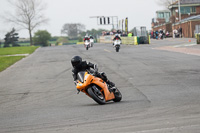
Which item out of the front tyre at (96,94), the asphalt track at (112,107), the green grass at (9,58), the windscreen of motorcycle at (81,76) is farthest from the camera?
the green grass at (9,58)

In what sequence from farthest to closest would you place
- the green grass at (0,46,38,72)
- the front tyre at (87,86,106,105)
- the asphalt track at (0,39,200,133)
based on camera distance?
the green grass at (0,46,38,72)
the front tyre at (87,86,106,105)
the asphalt track at (0,39,200,133)

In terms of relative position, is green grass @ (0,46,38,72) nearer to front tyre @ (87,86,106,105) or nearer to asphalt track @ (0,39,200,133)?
asphalt track @ (0,39,200,133)

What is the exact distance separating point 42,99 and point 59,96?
1.96 feet

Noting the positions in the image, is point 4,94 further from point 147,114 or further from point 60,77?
point 147,114

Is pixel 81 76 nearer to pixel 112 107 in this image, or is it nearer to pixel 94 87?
pixel 94 87

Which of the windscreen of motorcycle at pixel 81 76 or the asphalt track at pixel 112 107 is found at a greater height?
the windscreen of motorcycle at pixel 81 76

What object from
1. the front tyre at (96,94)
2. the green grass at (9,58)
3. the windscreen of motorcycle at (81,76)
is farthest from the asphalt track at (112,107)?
the green grass at (9,58)

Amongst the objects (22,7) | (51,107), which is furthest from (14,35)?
(51,107)

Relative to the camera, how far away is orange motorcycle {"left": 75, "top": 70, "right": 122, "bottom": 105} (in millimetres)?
9062

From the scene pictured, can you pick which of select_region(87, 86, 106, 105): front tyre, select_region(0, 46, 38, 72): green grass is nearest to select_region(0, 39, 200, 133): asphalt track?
select_region(87, 86, 106, 105): front tyre

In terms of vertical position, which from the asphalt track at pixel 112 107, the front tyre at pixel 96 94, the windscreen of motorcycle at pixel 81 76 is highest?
the windscreen of motorcycle at pixel 81 76

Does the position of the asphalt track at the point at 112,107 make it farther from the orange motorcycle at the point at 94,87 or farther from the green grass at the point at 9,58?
the green grass at the point at 9,58

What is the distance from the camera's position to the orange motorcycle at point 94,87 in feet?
29.7

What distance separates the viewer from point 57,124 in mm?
7000
